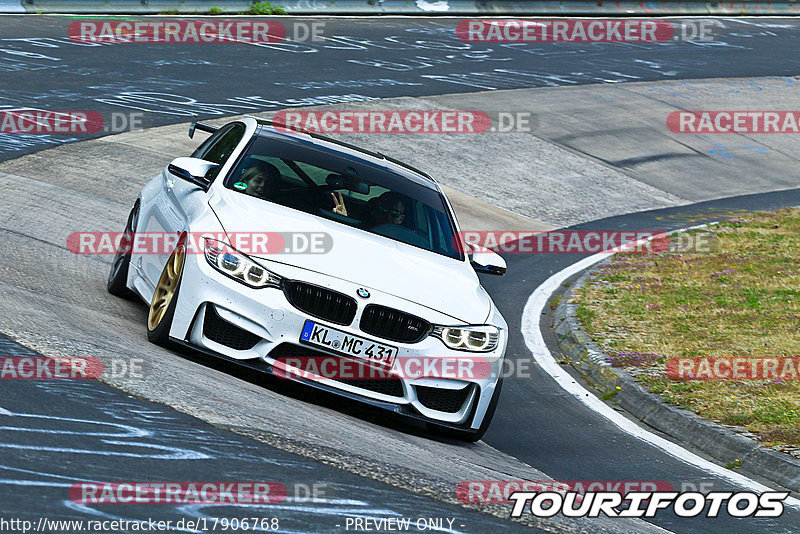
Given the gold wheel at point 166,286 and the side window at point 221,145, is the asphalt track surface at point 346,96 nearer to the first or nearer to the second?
the gold wheel at point 166,286

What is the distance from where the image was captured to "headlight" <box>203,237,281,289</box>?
6.71 m

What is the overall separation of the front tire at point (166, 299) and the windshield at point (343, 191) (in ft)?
2.63

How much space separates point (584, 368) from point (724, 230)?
7.36m

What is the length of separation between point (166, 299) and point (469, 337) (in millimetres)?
1942

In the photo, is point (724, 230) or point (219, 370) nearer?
point (219, 370)

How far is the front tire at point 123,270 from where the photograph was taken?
8.66 meters

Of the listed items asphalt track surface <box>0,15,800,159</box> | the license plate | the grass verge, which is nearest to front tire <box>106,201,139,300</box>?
the license plate

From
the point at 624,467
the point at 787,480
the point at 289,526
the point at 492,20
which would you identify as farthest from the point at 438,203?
the point at 492,20

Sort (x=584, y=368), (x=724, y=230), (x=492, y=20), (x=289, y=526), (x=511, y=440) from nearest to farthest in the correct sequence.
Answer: (x=289, y=526) < (x=511, y=440) < (x=584, y=368) < (x=724, y=230) < (x=492, y=20)

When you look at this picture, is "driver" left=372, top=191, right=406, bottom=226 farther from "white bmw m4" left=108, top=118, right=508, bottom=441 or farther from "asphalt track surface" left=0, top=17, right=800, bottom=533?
"asphalt track surface" left=0, top=17, right=800, bottom=533

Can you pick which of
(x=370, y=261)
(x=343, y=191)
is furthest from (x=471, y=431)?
(x=343, y=191)

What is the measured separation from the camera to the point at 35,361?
6.11m

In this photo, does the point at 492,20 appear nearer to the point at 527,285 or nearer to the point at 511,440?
the point at 527,285

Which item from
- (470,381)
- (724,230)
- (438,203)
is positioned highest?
(438,203)
